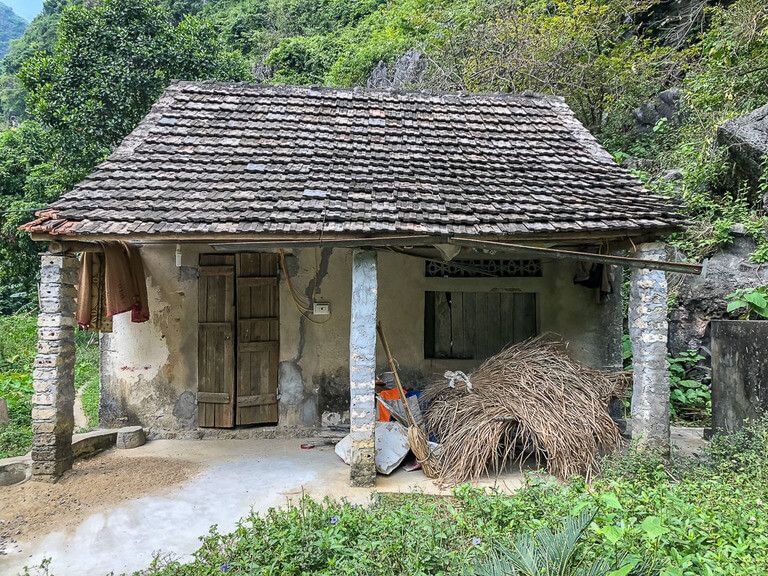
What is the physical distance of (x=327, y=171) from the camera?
20.7 feet

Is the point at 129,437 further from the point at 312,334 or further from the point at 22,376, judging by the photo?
the point at 22,376

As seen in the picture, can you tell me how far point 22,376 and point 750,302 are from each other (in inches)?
539

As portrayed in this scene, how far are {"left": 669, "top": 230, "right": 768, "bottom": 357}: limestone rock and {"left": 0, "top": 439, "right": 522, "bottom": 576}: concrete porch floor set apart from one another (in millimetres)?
5301

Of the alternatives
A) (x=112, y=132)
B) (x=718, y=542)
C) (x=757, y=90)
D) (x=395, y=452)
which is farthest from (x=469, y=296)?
(x=112, y=132)

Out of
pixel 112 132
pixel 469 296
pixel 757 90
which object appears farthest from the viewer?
pixel 112 132

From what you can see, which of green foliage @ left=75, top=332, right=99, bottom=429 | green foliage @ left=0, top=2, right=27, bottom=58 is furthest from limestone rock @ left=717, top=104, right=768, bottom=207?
green foliage @ left=0, top=2, right=27, bottom=58

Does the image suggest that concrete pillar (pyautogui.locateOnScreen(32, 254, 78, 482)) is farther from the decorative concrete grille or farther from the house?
the decorative concrete grille

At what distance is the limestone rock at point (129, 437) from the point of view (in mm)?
6492

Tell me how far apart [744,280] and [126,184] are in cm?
961

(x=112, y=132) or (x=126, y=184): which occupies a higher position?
(x=112, y=132)

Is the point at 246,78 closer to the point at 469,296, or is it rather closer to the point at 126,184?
the point at 126,184

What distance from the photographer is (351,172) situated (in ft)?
20.8

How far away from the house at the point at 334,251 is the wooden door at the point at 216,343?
28mm

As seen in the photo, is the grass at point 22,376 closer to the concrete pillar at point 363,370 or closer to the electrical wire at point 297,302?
the electrical wire at point 297,302
